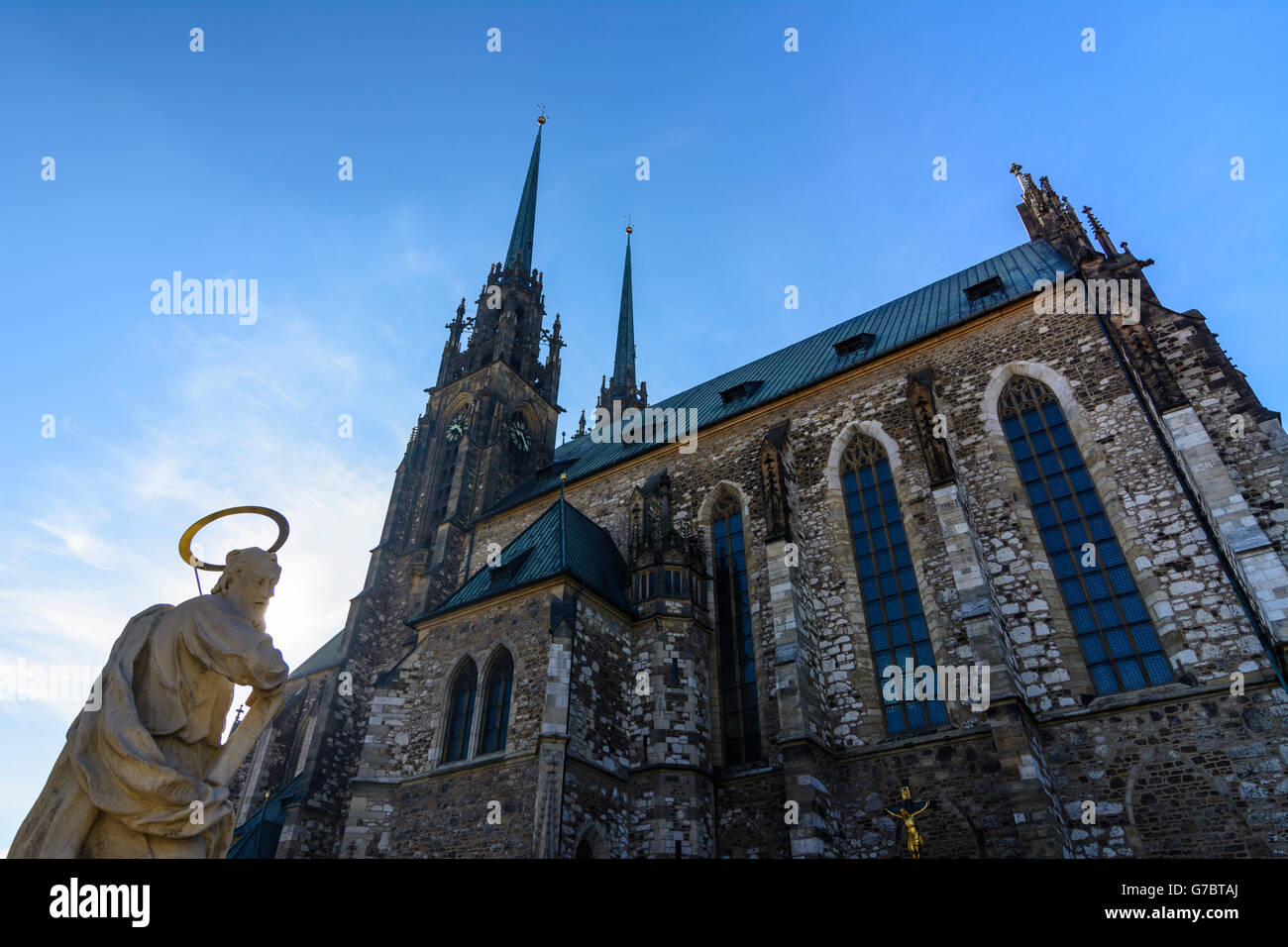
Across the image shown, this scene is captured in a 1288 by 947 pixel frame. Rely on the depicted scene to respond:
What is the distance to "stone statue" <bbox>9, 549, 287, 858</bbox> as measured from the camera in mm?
3643

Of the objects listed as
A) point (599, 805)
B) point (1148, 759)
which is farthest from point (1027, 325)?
point (599, 805)

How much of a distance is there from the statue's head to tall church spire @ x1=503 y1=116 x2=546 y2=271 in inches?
1150

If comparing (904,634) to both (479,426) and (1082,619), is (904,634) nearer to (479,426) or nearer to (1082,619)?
(1082,619)

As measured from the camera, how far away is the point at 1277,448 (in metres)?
11.6

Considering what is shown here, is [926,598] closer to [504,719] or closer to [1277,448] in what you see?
[1277,448]

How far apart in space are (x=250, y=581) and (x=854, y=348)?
16228mm

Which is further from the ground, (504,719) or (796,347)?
(796,347)

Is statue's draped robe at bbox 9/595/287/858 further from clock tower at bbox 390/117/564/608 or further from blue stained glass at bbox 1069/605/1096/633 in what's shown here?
clock tower at bbox 390/117/564/608

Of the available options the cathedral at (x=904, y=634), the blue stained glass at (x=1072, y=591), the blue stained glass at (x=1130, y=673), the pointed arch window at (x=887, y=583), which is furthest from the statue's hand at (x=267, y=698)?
the blue stained glass at (x=1072, y=591)

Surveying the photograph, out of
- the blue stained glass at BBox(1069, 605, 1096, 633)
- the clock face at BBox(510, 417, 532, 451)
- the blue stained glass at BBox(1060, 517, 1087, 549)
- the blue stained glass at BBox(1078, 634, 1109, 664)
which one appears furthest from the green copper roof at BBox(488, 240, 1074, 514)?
the blue stained glass at BBox(1078, 634, 1109, 664)

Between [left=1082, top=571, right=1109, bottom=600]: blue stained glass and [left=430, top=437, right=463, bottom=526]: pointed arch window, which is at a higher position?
[left=430, top=437, right=463, bottom=526]: pointed arch window

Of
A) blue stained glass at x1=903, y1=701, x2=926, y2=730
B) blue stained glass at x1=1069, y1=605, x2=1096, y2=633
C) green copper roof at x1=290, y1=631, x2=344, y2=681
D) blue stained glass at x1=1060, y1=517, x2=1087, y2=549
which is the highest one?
green copper roof at x1=290, y1=631, x2=344, y2=681
